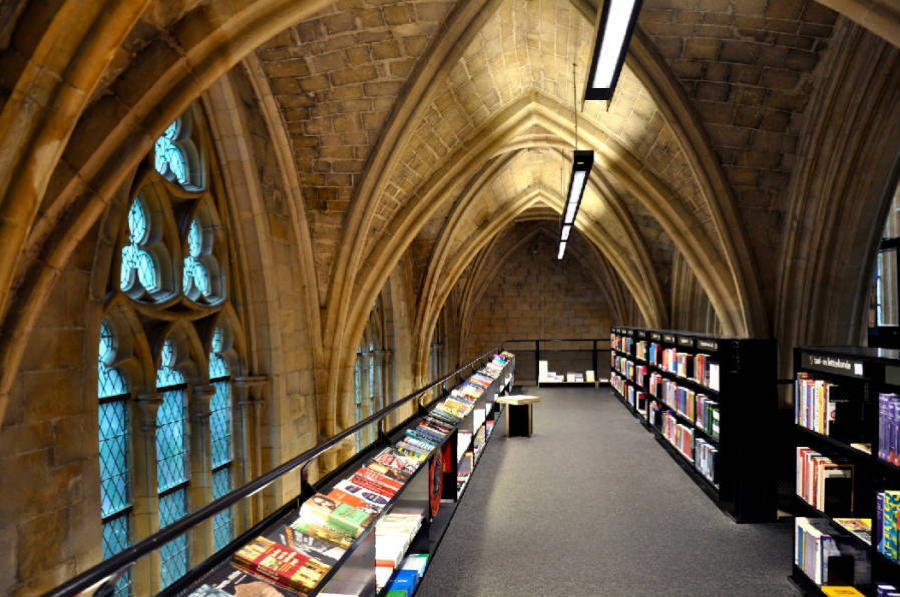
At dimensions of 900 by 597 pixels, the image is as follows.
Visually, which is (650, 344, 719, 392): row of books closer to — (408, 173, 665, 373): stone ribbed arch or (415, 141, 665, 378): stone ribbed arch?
(415, 141, 665, 378): stone ribbed arch

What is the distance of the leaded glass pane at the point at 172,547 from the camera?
16.9 ft

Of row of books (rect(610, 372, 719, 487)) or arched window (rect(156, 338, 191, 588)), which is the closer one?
arched window (rect(156, 338, 191, 588))

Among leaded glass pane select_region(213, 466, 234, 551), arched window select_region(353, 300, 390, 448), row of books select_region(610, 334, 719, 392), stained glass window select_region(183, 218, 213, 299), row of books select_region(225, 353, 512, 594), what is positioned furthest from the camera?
arched window select_region(353, 300, 390, 448)

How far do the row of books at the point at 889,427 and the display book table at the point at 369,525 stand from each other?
7.61 feet

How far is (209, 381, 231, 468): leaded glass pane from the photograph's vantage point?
615 centimetres

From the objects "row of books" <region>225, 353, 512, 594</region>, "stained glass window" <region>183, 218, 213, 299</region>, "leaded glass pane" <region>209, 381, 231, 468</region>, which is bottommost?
"leaded glass pane" <region>209, 381, 231, 468</region>

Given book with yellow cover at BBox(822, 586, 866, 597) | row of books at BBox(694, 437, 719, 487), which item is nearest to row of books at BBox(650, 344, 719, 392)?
row of books at BBox(694, 437, 719, 487)

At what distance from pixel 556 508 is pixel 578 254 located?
1554 cm

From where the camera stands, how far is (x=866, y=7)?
420cm

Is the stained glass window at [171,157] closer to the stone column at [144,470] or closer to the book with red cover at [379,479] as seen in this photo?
the stone column at [144,470]

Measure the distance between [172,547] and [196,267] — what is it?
227cm

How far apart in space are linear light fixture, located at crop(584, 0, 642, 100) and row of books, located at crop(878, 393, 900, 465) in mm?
2138

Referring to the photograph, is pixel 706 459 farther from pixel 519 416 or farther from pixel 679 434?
pixel 519 416

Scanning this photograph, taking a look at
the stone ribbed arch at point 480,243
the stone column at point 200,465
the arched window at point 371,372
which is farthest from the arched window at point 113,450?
the stone ribbed arch at point 480,243
